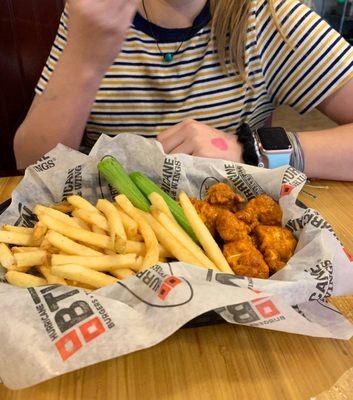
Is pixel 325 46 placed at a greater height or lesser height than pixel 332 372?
greater

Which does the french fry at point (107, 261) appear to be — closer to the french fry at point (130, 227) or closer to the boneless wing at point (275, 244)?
the french fry at point (130, 227)

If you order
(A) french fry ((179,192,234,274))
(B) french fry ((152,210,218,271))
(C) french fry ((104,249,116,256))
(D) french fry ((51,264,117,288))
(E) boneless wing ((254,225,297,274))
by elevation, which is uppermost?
(E) boneless wing ((254,225,297,274))

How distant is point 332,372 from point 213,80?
117 cm

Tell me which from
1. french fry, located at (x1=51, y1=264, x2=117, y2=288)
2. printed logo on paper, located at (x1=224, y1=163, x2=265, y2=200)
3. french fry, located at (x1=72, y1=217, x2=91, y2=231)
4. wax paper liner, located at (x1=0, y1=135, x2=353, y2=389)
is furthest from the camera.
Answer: printed logo on paper, located at (x1=224, y1=163, x2=265, y2=200)

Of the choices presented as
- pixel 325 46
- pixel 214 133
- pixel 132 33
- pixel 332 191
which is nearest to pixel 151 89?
pixel 132 33

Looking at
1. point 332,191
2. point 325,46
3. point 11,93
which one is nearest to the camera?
point 332,191

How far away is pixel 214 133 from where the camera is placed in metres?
1.37

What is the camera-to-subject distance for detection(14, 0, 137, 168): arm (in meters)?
1.09

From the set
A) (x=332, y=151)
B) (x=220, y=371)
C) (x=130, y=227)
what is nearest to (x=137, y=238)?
(x=130, y=227)

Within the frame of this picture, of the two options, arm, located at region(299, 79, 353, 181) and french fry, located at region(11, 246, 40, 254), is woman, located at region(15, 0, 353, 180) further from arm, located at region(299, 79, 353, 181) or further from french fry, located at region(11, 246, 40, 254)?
french fry, located at region(11, 246, 40, 254)

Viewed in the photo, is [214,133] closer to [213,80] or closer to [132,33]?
[213,80]

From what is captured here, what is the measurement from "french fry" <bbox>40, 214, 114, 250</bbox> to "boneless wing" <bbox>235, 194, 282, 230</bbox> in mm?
354

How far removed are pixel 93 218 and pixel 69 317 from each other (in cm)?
30

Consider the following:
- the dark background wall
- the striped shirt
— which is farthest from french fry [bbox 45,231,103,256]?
the dark background wall
